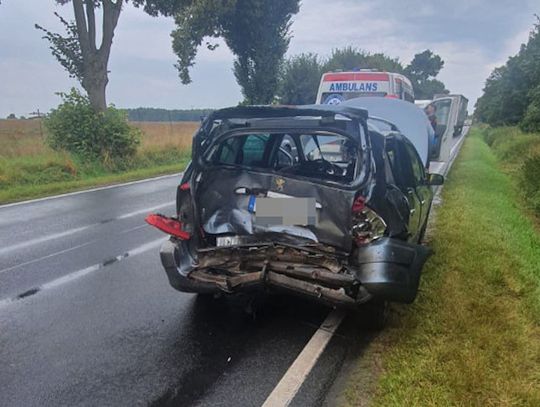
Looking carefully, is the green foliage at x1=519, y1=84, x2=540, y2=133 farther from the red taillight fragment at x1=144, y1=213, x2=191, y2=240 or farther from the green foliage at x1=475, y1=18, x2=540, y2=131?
the red taillight fragment at x1=144, y1=213, x2=191, y2=240

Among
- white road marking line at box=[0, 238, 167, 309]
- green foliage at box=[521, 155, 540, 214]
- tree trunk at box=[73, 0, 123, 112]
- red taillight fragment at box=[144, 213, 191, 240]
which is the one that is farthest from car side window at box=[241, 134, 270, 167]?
tree trunk at box=[73, 0, 123, 112]

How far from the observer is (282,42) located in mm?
25844

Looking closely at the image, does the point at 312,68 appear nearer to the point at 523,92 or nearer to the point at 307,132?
the point at 523,92

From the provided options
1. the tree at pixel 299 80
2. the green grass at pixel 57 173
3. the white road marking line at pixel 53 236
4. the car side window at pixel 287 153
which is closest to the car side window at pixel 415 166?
Result: the car side window at pixel 287 153

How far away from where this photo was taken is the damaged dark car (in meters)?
3.20

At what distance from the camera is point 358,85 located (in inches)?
454

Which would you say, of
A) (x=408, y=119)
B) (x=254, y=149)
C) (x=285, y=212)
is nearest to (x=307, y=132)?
(x=285, y=212)

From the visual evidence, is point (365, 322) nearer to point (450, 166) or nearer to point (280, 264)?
point (280, 264)

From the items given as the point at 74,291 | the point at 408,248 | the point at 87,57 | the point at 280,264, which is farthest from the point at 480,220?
the point at 87,57

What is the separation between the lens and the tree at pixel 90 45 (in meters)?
15.1

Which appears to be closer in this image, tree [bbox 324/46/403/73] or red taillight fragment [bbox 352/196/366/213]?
red taillight fragment [bbox 352/196/366/213]

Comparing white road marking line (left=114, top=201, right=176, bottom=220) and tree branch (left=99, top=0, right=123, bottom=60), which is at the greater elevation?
tree branch (left=99, top=0, right=123, bottom=60)

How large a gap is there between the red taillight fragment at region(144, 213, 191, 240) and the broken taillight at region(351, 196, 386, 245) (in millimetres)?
1435

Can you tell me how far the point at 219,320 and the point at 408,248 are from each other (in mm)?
1719
